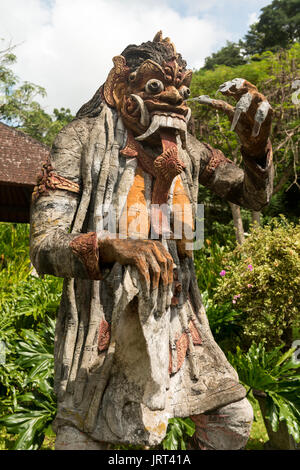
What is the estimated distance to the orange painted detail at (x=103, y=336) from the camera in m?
1.76

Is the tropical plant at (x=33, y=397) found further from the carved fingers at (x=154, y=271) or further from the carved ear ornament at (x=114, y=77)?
the carved ear ornament at (x=114, y=77)

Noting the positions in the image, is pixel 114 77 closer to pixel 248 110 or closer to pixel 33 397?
pixel 248 110

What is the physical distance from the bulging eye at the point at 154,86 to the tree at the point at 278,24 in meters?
15.8

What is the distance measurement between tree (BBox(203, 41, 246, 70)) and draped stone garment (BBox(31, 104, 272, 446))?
16482mm

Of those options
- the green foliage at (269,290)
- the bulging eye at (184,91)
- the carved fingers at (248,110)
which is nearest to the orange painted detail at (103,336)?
the carved fingers at (248,110)

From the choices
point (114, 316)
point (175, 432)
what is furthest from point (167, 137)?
point (175, 432)

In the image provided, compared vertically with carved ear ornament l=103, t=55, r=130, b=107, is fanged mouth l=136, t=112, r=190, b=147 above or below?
below

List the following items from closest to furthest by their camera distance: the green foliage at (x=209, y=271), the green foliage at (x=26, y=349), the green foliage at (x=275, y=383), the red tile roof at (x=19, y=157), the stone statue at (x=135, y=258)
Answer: the stone statue at (x=135, y=258)
the green foliage at (x=275, y=383)
the green foliage at (x=26, y=349)
the red tile roof at (x=19, y=157)
the green foliage at (x=209, y=271)

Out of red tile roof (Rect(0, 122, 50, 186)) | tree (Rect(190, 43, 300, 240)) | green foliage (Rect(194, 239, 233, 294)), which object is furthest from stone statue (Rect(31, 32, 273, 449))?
tree (Rect(190, 43, 300, 240))

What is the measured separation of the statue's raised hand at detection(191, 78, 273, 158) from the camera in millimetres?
1726

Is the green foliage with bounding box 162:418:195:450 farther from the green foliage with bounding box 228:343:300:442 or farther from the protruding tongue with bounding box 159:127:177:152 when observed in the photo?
the protruding tongue with bounding box 159:127:177:152

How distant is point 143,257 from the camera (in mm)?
1480

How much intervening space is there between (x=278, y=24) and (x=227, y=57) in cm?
232

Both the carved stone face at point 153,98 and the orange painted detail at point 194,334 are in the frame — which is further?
the orange painted detail at point 194,334
